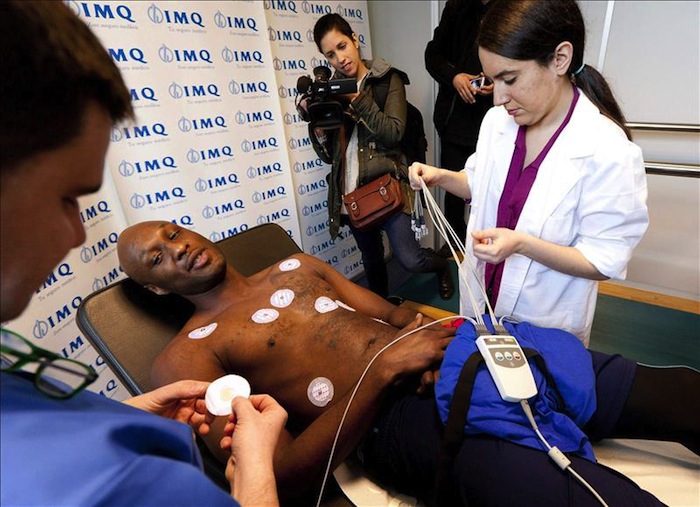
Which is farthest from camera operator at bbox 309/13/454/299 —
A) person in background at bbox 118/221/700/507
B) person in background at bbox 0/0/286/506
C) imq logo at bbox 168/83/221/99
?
person in background at bbox 0/0/286/506

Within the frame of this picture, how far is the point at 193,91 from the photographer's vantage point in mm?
2031

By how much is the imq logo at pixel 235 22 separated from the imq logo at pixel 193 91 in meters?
0.32

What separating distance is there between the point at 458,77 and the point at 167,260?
1.77 m

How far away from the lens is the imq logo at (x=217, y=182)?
2129 mm

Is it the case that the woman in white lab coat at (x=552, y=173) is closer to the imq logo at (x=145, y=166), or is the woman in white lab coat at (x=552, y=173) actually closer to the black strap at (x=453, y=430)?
the black strap at (x=453, y=430)

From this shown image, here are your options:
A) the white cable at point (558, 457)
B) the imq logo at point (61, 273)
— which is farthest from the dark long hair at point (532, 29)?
the imq logo at point (61, 273)

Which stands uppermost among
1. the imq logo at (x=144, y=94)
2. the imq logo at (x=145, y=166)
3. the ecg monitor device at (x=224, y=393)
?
the imq logo at (x=144, y=94)

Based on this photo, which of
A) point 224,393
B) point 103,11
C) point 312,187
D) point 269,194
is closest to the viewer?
point 224,393

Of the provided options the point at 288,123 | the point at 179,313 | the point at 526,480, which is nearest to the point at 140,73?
the point at 288,123

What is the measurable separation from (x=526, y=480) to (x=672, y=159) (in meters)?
2.26

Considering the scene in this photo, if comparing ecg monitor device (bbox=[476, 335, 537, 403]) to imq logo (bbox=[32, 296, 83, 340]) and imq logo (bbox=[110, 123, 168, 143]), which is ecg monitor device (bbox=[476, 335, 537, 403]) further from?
imq logo (bbox=[110, 123, 168, 143])

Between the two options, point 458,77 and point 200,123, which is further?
point 458,77

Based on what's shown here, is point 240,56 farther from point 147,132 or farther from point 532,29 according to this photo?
point 532,29

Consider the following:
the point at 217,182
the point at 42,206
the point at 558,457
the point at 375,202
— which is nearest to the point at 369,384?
the point at 558,457
